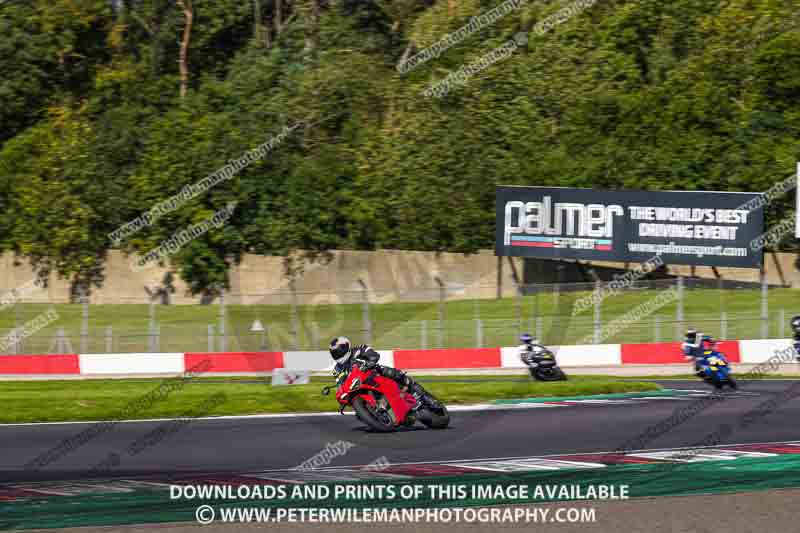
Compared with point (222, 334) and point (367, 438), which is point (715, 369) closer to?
point (367, 438)

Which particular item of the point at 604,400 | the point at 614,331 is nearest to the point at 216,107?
the point at 614,331

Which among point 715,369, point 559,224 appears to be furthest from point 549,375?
point 559,224

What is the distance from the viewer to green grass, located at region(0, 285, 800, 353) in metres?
28.0

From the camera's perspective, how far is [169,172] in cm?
4281

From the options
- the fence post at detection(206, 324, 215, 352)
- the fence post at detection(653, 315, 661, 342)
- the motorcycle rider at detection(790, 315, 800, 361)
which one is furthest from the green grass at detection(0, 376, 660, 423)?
the fence post at detection(653, 315, 661, 342)

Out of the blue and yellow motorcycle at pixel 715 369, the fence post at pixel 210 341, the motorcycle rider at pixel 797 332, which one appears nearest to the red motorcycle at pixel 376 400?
the blue and yellow motorcycle at pixel 715 369

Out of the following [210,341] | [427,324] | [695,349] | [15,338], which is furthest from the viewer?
[15,338]

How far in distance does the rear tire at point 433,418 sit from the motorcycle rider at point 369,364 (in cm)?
13

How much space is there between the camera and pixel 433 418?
15305mm

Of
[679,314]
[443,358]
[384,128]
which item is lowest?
[443,358]

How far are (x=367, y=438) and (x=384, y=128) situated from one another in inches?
1209

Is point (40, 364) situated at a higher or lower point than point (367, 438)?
higher

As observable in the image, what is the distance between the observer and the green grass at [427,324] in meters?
28.0

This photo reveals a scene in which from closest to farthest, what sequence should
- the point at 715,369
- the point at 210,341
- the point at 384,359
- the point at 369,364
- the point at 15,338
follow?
the point at 369,364 → the point at 715,369 → the point at 384,359 → the point at 210,341 → the point at 15,338
